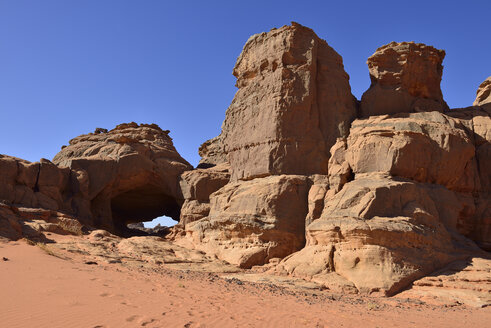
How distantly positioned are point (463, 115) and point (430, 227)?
7.76m

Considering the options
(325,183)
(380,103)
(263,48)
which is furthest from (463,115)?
(263,48)

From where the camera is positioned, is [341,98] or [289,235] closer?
[289,235]

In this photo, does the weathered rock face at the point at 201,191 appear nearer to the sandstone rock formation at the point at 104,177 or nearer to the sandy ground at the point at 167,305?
the sandstone rock formation at the point at 104,177

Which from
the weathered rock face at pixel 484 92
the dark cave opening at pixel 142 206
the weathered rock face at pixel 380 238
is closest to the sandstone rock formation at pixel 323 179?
the weathered rock face at pixel 380 238

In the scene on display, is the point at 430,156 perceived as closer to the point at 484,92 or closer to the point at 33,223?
the point at 484,92

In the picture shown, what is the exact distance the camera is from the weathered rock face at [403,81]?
57.8ft

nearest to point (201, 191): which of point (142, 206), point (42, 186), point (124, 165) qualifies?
point (124, 165)

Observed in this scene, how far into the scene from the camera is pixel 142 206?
94.0ft

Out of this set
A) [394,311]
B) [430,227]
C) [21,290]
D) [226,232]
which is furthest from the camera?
[226,232]

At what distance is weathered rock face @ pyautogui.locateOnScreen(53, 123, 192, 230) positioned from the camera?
72.7ft

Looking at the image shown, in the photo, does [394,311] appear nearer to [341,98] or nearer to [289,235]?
[289,235]

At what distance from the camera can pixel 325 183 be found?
605 inches

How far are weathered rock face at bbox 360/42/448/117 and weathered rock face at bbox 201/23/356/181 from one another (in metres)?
1.18

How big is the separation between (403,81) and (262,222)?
9130 mm
